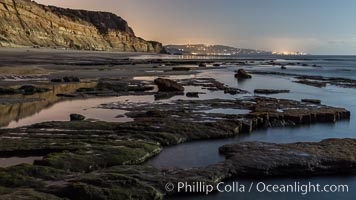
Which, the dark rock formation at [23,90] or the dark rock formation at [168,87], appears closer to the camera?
the dark rock formation at [23,90]

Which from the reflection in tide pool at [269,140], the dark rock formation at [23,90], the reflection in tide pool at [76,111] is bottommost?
the reflection in tide pool at [269,140]

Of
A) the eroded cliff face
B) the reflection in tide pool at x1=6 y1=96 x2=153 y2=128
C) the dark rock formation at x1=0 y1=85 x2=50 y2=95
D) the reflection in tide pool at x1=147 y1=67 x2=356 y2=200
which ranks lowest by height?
the reflection in tide pool at x1=147 y1=67 x2=356 y2=200

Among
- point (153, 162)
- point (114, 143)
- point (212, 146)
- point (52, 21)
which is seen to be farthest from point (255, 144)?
point (52, 21)

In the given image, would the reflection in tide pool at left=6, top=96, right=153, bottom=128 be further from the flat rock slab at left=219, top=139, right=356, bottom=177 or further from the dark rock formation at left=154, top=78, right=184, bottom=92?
the flat rock slab at left=219, top=139, right=356, bottom=177

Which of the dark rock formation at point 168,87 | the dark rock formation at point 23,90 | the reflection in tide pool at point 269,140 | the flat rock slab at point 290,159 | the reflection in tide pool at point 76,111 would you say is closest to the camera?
the reflection in tide pool at point 269,140

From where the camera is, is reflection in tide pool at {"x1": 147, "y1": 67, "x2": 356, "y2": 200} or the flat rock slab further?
the flat rock slab

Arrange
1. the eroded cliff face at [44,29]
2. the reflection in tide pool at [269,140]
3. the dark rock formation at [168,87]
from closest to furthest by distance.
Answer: the reflection in tide pool at [269,140] → the dark rock formation at [168,87] → the eroded cliff face at [44,29]

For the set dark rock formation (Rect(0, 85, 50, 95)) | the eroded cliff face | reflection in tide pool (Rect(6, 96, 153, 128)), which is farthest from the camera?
the eroded cliff face

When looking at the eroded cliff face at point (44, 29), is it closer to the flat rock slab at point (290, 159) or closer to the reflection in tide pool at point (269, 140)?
the reflection in tide pool at point (269, 140)

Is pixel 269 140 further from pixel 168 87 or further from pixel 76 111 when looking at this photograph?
pixel 168 87

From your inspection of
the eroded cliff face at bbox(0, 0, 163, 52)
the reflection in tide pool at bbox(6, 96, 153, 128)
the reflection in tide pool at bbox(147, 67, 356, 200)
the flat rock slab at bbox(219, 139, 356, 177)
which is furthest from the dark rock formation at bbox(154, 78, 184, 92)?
the eroded cliff face at bbox(0, 0, 163, 52)

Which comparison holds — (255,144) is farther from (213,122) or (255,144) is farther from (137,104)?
(137,104)

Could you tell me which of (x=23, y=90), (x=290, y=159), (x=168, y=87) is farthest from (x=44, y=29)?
(x=290, y=159)

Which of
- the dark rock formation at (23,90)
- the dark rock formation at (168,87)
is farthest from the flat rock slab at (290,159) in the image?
the dark rock formation at (23,90)
